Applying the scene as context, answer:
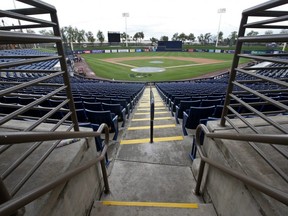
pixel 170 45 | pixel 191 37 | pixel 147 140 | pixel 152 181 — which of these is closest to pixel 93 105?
pixel 147 140

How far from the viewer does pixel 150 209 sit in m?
2.26

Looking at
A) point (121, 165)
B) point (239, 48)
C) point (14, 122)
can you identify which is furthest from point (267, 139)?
point (14, 122)

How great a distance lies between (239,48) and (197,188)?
225 cm

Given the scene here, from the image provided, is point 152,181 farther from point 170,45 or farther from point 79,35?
point 79,35

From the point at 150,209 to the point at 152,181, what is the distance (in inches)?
26.7

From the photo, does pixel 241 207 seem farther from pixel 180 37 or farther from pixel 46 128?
pixel 180 37

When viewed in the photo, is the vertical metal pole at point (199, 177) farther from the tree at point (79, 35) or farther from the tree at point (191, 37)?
the tree at point (191, 37)

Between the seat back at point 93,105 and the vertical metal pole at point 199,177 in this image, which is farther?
the seat back at point 93,105

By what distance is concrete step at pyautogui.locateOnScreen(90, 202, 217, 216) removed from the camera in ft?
7.18

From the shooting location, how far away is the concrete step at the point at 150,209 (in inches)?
86.1

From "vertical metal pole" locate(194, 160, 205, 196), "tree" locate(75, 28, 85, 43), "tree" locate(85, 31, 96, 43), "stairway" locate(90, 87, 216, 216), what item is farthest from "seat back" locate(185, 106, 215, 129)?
"tree" locate(85, 31, 96, 43)

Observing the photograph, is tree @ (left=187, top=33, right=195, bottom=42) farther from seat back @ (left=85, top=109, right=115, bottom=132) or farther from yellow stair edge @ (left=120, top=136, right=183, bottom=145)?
seat back @ (left=85, top=109, right=115, bottom=132)

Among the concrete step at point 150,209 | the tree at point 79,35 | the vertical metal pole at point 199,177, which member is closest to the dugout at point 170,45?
the tree at point 79,35

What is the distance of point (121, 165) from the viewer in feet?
11.1
